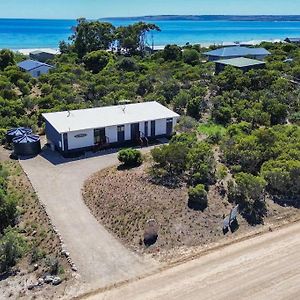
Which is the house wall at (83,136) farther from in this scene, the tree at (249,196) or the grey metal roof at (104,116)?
the tree at (249,196)

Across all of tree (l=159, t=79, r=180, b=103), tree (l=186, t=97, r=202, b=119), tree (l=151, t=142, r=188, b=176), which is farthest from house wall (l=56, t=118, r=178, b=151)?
tree (l=159, t=79, r=180, b=103)

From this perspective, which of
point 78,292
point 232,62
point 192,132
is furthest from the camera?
point 232,62

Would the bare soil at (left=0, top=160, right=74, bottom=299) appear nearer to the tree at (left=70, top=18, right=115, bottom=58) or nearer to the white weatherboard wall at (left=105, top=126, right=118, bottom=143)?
the white weatherboard wall at (left=105, top=126, right=118, bottom=143)

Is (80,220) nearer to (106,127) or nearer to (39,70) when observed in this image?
(106,127)

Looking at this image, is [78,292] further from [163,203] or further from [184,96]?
[184,96]

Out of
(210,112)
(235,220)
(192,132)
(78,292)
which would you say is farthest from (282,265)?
(210,112)

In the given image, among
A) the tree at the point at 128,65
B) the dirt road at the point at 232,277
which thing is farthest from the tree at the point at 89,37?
the dirt road at the point at 232,277

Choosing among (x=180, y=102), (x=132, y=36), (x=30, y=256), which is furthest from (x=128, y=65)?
(x=30, y=256)
